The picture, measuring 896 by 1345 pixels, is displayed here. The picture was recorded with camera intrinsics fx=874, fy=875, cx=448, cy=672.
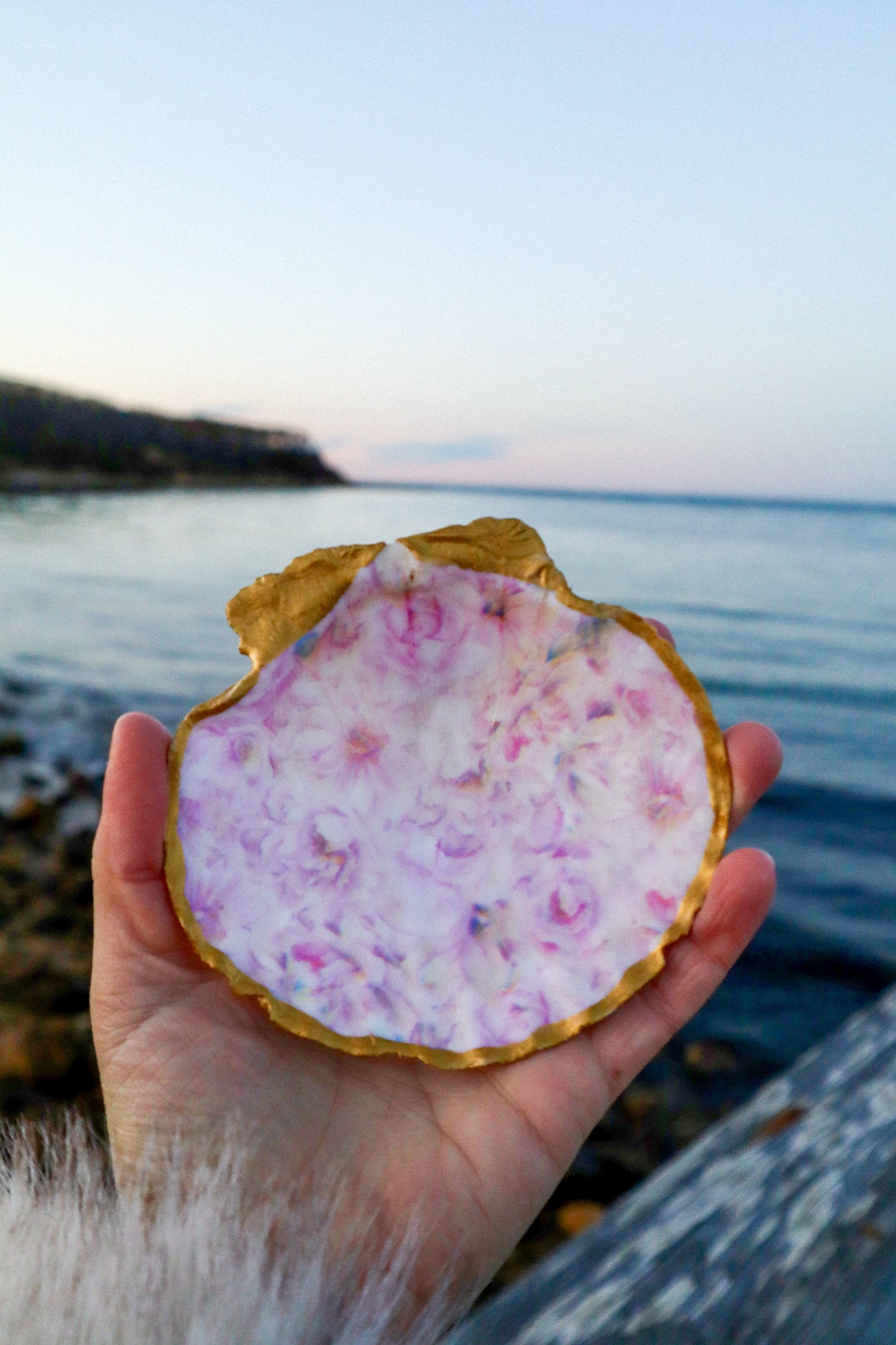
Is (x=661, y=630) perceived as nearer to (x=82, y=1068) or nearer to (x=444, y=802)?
(x=444, y=802)

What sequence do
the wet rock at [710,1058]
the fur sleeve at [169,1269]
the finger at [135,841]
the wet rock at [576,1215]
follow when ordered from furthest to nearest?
the wet rock at [710,1058], the wet rock at [576,1215], the finger at [135,841], the fur sleeve at [169,1269]

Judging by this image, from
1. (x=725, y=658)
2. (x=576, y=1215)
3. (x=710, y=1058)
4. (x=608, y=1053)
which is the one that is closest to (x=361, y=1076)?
(x=608, y=1053)

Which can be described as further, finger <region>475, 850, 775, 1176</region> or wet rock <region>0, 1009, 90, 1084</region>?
wet rock <region>0, 1009, 90, 1084</region>

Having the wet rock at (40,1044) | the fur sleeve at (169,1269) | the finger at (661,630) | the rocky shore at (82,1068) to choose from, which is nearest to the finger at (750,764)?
the finger at (661,630)

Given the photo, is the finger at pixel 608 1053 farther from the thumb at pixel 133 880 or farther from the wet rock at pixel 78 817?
the wet rock at pixel 78 817

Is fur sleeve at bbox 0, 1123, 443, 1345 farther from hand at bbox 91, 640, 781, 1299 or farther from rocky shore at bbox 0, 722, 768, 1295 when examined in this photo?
rocky shore at bbox 0, 722, 768, 1295

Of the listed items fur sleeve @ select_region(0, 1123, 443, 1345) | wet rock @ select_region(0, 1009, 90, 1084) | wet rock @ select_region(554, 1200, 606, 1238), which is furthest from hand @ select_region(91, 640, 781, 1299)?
wet rock @ select_region(0, 1009, 90, 1084)

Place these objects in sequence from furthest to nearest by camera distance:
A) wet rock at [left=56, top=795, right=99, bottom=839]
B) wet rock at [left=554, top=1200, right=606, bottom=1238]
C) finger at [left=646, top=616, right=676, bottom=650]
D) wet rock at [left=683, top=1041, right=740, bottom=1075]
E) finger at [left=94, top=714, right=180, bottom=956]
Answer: wet rock at [left=56, top=795, right=99, bottom=839] → wet rock at [left=683, top=1041, right=740, bottom=1075] → wet rock at [left=554, top=1200, right=606, bottom=1238] → finger at [left=646, top=616, right=676, bottom=650] → finger at [left=94, top=714, right=180, bottom=956]
